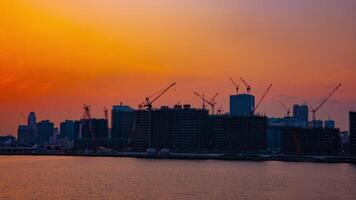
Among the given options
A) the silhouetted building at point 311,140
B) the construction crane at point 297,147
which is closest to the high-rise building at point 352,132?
the silhouetted building at point 311,140

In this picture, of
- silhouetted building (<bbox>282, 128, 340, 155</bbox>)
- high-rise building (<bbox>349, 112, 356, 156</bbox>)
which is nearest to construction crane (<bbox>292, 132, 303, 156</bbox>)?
silhouetted building (<bbox>282, 128, 340, 155</bbox>)

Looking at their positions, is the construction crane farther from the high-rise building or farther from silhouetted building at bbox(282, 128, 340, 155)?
the high-rise building

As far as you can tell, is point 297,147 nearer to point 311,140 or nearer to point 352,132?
point 311,140

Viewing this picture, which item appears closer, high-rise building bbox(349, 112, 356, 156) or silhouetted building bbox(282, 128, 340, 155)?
high-rise building bbox(349, 112, 356, 156)

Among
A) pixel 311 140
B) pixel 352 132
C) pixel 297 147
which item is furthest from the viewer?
pixel 311 140

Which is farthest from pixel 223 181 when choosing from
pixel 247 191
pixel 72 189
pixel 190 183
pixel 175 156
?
pixel 175 156

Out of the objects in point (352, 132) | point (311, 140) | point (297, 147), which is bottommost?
point (297, 147)

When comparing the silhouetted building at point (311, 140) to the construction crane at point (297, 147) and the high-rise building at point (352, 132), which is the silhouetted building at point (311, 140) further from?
the high-rise building at point (352, 132)

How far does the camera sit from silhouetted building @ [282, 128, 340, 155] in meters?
190

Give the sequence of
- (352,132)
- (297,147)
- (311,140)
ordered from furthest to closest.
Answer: (311,140), (297,147), (352,132)

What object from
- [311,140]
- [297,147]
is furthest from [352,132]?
[297,147]

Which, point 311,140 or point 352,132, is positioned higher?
point 352,132

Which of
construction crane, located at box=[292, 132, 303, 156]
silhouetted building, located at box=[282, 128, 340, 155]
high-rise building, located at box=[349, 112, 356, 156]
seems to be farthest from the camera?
silhouetted building, located at box=[282, 128, 340, 155]

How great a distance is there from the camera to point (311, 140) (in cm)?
19150
